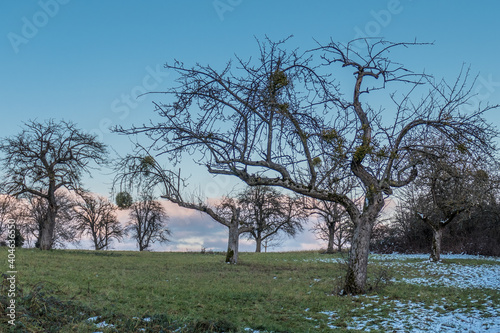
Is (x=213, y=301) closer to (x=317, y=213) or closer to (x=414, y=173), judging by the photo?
(x=414, y=173)

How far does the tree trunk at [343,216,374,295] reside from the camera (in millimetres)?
13499

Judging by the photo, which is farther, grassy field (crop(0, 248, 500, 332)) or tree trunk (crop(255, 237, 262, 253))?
tree trunk (crop(255, 237, 262, 253))

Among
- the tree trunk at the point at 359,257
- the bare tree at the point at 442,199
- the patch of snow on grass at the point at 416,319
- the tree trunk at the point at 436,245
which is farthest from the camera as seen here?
the tree trunk at the point at 436,245

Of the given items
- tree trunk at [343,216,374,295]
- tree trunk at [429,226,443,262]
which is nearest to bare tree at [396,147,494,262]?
tree trunk at [429,226,443,262]

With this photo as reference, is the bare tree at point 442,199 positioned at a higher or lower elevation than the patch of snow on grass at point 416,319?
higher

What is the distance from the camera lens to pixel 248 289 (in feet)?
48.1

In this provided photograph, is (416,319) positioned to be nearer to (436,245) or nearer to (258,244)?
(436,245)

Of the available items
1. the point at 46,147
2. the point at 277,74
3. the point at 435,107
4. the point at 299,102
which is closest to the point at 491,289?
the point at 435,107

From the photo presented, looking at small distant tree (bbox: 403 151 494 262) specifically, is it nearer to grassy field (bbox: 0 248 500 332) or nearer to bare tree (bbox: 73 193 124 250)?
grassy field (bbox: 0 248 500 332)

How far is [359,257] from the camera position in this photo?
13.5m

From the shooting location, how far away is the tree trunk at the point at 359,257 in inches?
531

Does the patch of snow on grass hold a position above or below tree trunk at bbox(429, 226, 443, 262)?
below

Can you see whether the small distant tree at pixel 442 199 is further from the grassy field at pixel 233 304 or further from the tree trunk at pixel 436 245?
the grassy field at pixel 233 304

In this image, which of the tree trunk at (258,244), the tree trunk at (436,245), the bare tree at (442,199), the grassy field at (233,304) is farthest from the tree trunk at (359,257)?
the tree trunk at (258,244)
